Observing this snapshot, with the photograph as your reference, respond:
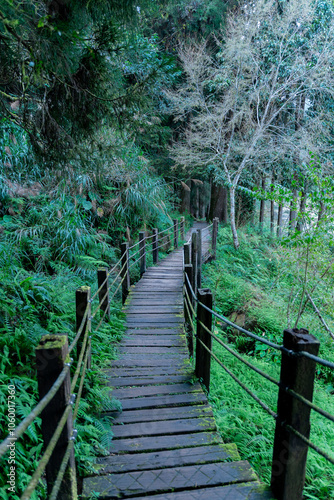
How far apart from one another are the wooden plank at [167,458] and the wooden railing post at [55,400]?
25.5 inches

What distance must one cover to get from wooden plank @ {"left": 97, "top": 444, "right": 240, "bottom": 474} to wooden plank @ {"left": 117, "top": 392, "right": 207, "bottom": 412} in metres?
0.65

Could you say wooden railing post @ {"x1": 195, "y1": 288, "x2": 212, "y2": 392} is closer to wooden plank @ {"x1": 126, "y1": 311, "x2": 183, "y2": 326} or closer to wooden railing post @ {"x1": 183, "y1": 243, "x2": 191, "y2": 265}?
wooden plank @ {"x1": 126, "y1": 311, "x2": 183, "y2": 326}

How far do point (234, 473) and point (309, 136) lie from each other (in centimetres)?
1298

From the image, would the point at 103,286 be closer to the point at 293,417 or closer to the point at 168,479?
the point at 168,479

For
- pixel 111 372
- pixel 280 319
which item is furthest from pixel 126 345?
pixel 280 319

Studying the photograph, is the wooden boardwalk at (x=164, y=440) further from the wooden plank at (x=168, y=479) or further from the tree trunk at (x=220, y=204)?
the tree trunk at (x=220, y=204)

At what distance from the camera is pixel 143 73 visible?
12.1 meters

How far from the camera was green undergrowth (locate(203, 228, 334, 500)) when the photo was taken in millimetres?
3113

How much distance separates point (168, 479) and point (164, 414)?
32.6 inches

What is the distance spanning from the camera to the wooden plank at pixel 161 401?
121 inches

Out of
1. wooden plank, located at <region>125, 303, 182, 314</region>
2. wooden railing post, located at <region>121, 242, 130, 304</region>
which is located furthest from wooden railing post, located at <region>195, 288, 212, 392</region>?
wooden railing post, located at <region>121, 242, 130, 304</region>

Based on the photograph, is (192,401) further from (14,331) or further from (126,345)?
(14,331)

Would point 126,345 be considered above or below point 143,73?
below

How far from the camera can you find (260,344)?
7.13 meters
